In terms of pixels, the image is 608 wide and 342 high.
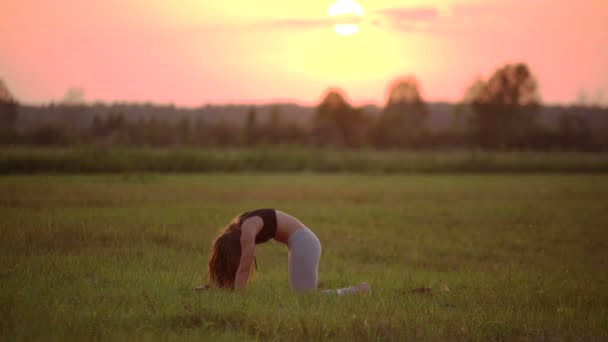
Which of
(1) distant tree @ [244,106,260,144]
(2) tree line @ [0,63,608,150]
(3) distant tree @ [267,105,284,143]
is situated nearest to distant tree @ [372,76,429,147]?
(2) tree line @ [0,63,608,150]

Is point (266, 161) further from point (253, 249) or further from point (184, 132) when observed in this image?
point (253, 249)

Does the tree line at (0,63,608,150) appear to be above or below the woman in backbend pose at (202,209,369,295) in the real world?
above

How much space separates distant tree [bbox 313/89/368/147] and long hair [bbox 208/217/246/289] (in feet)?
232

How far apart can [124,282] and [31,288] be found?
134cm

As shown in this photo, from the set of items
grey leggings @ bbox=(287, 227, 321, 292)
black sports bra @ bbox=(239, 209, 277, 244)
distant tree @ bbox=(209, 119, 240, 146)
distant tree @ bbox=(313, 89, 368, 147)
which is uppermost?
distant tree @ bbox=(313, 89, 368, 147)

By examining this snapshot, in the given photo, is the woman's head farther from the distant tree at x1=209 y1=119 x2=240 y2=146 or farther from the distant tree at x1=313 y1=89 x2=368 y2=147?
the distant tree at x1=313 y1=89 x2=368 y2=147

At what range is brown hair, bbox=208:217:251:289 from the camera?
25.1 ft

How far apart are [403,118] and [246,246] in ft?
257

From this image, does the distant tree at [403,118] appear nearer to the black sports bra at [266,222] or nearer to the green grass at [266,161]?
the green grass at [266,161]

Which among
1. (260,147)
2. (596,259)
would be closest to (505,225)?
(596,259)

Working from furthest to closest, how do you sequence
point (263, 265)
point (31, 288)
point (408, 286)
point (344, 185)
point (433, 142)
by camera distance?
point (433, 142) → point (344, 185) → point (263, 265) → point (408, 286) → point (31, 288)

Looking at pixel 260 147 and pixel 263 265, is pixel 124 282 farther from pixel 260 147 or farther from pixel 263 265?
pixel 260 147

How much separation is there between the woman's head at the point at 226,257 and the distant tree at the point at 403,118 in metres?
71.9

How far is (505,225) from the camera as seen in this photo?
19297 mm
